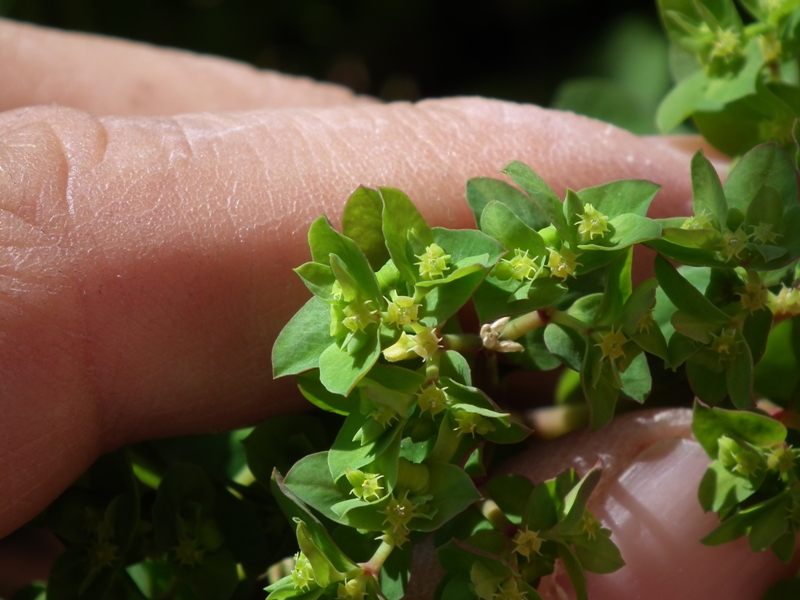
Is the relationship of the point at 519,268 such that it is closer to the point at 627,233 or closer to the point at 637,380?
the point at 627,233

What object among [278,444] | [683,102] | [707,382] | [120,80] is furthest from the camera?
[120,80]

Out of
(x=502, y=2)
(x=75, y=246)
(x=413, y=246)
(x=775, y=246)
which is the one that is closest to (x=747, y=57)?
(x=775, y=246)

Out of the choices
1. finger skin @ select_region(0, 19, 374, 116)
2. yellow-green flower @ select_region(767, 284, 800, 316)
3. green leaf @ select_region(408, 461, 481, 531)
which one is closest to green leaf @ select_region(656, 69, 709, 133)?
yellow-green flower @ select_region(767, 284, 800, 316)

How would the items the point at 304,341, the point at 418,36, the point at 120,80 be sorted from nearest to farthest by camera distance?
the point at 304,341 < the point at 120,80 < the point at 418,36

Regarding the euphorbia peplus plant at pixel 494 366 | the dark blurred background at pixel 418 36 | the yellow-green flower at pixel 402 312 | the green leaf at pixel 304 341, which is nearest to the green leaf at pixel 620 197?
the euphorbia peplus plant at pixel 494 366

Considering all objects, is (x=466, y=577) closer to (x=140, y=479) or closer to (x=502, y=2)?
(x=140, y=479)

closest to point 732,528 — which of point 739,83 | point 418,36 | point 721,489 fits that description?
point 721,489

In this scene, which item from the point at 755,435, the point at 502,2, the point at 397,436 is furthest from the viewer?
the point at 502,2
